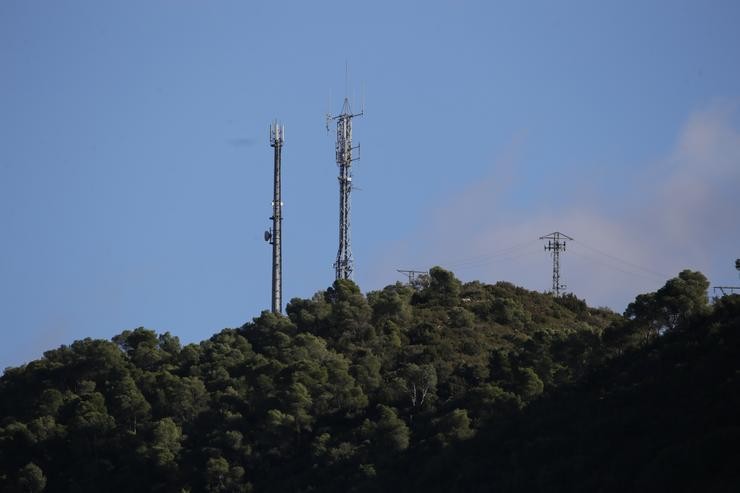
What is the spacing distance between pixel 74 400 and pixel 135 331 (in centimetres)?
695

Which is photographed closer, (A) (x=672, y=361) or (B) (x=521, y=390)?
(A) (x=672, y=361)

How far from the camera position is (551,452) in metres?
39.9

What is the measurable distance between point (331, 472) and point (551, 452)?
10773mm

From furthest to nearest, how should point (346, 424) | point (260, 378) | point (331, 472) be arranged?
1. point (260, 378)
2. point (346, 424)
3. point (331, 472)

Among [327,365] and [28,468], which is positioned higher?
[327,365]

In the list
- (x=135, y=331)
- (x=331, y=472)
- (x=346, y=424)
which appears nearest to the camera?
(x=331, y=472)

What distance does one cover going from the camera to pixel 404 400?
53094 mm

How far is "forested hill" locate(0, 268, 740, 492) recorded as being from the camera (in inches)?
1518

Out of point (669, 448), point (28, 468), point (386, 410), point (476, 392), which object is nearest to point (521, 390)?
point (476, 392)

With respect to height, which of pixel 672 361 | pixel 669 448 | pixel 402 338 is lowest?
pixel 669 448

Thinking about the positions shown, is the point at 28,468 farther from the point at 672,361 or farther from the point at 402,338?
the point at 672,361

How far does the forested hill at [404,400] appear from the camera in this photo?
127ft

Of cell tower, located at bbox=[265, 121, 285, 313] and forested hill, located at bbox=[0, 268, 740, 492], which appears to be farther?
cell tower, located at bbox=[265, 121, 285, 313]

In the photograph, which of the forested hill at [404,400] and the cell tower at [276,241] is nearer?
the forested hill at [404,400]
